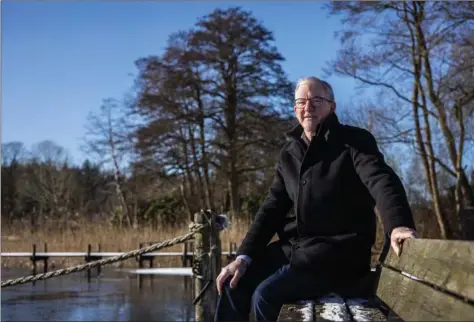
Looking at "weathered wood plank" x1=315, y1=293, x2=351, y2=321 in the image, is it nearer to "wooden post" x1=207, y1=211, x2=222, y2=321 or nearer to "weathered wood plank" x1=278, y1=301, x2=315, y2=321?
"weathered wood plank" x1=278, y1=301, x2=315, y2=321

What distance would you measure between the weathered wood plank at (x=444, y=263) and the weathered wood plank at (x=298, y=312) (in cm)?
41

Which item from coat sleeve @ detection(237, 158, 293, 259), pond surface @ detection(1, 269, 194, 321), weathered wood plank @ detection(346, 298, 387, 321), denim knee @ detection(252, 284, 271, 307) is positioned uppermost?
coat sleeve @ detection(237, 158, 293, 259)

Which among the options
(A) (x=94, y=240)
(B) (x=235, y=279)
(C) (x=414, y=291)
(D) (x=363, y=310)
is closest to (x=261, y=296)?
(B) (x=235, y=279)

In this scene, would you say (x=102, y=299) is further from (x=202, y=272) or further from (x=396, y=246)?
(x=396, y=246)

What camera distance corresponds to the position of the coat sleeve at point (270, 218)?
353 cm

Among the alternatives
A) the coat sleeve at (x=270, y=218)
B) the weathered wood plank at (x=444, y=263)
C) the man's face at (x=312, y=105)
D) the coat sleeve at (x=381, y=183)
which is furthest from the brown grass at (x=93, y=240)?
the weathered wood plank at (x=444, y=263)

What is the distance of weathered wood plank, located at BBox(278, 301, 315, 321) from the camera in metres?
2.49

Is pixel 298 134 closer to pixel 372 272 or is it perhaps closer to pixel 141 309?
pixel 372 272

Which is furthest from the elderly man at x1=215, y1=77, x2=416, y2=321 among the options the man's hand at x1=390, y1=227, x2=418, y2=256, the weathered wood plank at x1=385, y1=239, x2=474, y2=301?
the weathered wood plank at x1=385, y1=239, x2=474, y2=301

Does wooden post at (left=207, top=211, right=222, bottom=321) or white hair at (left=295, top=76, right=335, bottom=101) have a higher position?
white hair at (left=295, top=76, right=335, bottom=101)

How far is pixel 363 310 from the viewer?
2721 mm

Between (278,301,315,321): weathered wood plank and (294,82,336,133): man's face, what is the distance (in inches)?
36.8

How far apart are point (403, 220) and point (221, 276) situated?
1128 millimetres

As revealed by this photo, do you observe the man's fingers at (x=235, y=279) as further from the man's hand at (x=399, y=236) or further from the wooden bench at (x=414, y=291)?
the man's hand at (x=399, y=236)
